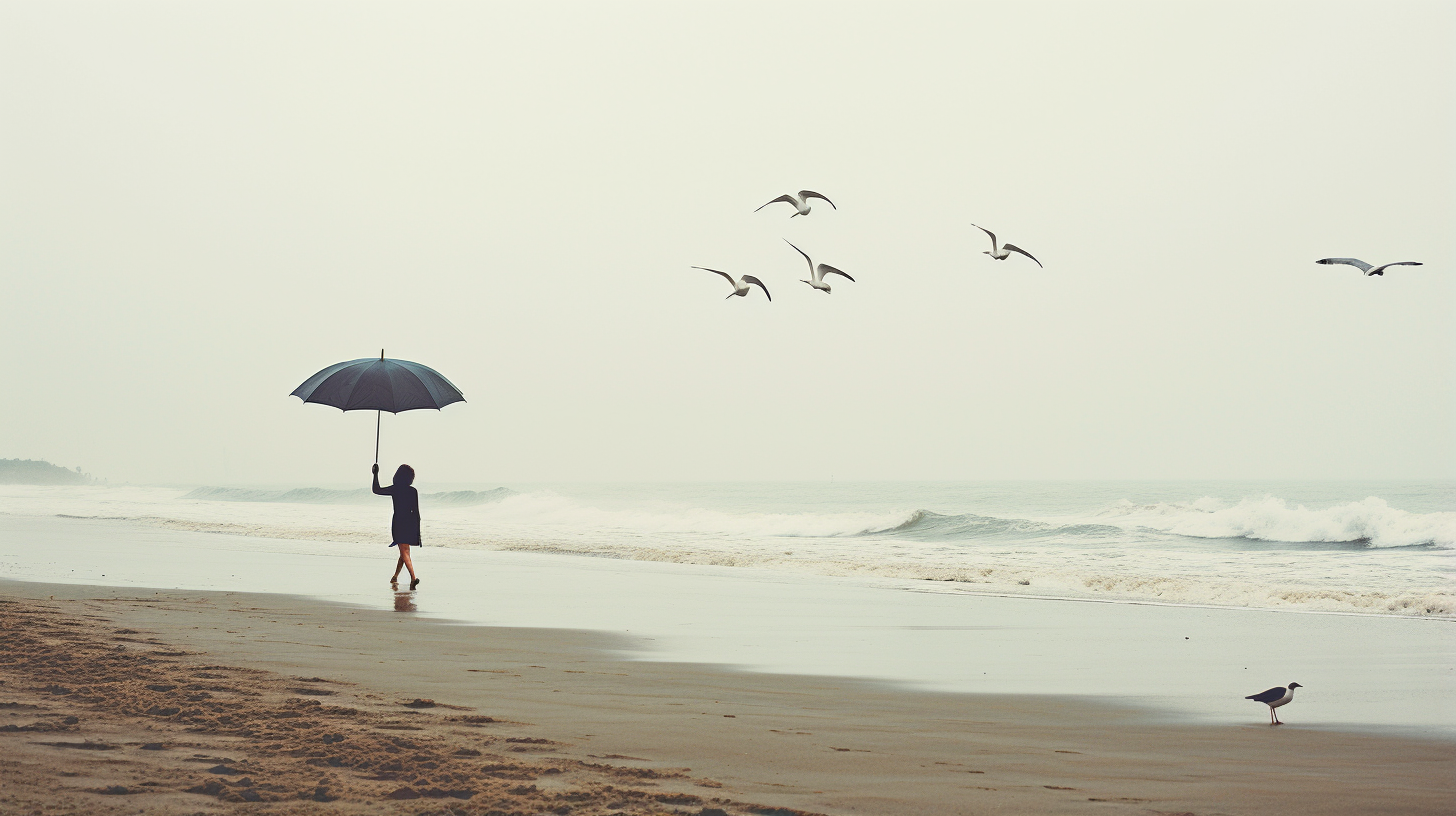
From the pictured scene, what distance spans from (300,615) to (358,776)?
711 centimetres

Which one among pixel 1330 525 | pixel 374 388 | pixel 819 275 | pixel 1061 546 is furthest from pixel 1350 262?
pixel 1330 525

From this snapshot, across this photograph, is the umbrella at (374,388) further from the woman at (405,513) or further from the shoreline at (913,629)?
the shoreline at (913,629)

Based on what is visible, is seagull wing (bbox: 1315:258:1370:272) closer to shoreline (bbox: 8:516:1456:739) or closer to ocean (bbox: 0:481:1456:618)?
shoreline (bbox: 8:516:1456:739)

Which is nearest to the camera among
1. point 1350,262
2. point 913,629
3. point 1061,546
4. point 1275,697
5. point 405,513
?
point 1275,697

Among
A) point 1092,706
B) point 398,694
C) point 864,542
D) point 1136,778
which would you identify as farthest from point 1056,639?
point 864,542

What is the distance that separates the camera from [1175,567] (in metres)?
19.4

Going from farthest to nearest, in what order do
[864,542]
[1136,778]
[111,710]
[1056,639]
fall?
[864,542]
[1056,639]
[111,710]
[1136,778]

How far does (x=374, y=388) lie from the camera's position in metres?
12.6

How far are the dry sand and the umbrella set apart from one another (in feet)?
16.0

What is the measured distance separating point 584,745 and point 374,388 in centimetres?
881

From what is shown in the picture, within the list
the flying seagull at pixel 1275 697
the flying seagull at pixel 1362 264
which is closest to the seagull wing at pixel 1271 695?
the flying seagull at pixel 1275 697

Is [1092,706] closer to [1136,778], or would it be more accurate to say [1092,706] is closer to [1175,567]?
[1136,778]

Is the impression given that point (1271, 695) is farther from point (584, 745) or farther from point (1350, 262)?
point (1350, 262)

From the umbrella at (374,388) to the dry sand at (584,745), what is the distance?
488 cm
